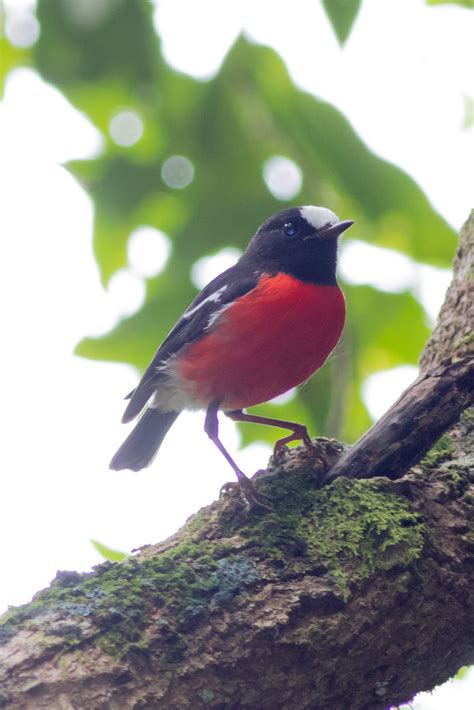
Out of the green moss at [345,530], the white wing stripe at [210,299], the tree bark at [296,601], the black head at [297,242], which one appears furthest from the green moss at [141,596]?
the black head at [297,242]

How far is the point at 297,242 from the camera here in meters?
4.77

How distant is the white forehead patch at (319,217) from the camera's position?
4711 millimetres

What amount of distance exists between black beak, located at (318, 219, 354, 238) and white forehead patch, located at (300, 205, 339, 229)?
75 mm

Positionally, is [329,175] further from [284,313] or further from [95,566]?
[95,566]

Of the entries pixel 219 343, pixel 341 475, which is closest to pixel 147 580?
pixel 341 475

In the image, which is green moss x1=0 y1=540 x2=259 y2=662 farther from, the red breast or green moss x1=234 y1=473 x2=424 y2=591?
the red breast

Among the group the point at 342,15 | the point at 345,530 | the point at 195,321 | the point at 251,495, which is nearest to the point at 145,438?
the point at 195,321

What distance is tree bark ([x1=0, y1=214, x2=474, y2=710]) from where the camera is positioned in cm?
257

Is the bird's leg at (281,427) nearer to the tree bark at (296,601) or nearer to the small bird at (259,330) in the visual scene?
the small bird at (259,330)

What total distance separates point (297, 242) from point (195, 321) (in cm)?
75

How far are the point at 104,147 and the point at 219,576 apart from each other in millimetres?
2689

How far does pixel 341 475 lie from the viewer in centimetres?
327

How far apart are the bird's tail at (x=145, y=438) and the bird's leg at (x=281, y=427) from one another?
0.59 m

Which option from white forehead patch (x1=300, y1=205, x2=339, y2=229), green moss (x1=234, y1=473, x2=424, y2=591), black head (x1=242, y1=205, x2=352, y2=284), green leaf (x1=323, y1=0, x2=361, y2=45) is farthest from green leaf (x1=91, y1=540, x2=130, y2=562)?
green leaf (x1=323, y1=0, x2=361, y2=45)
